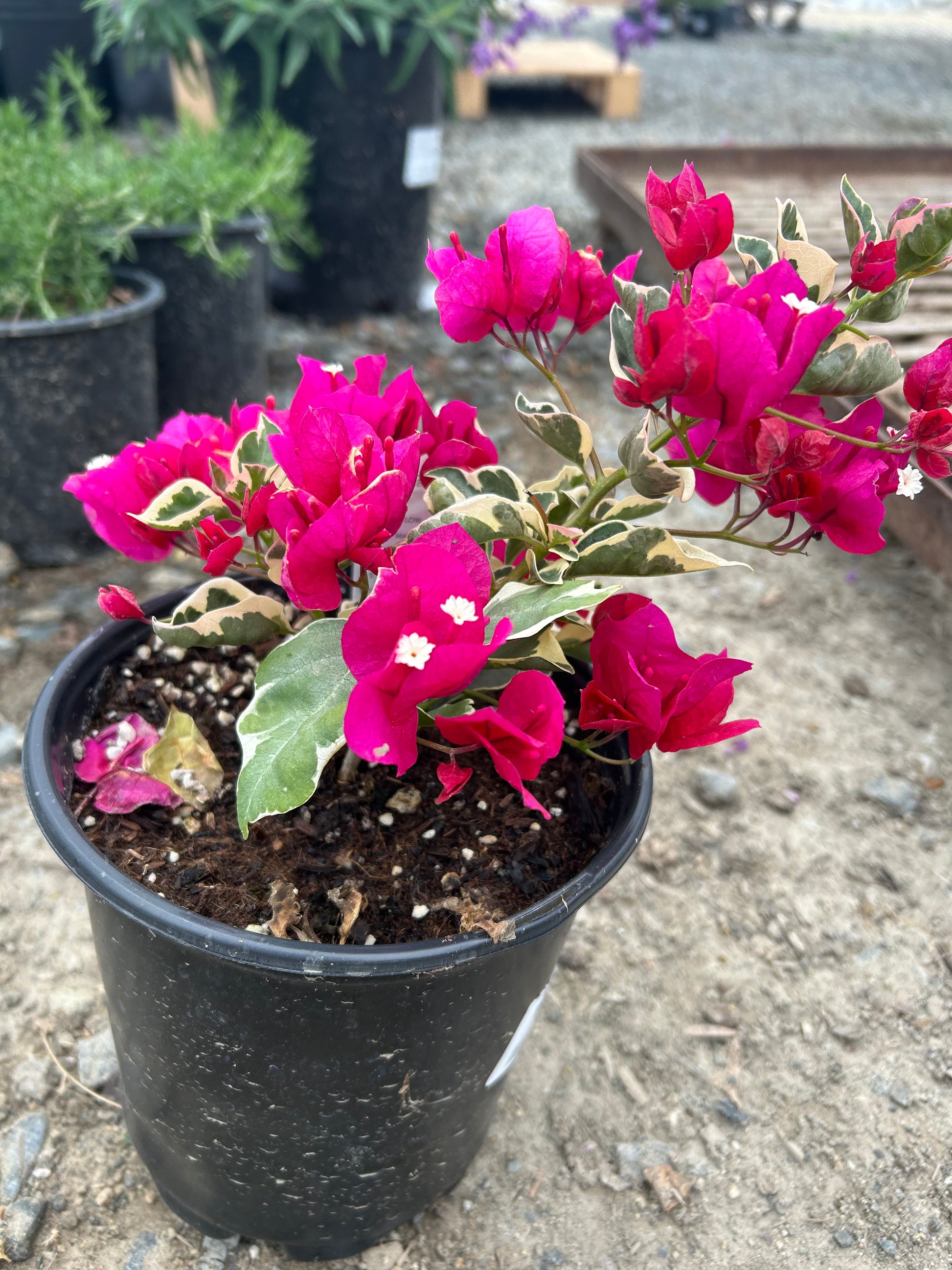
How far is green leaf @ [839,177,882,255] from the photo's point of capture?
66 cm

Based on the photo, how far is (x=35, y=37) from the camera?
13.8ft

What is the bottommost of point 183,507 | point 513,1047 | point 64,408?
point 513,1047

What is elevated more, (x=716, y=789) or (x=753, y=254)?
(x=753, y=254)

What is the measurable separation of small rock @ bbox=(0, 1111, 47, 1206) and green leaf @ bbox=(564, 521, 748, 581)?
86 centimetres

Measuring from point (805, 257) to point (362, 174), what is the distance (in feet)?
7.89

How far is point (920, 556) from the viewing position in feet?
5.39

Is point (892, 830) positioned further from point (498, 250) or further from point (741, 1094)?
point (498, 250)

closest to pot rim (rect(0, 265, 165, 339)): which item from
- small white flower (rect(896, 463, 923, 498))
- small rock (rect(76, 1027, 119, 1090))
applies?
small rock (rect(76, 1027, 119, 1090))

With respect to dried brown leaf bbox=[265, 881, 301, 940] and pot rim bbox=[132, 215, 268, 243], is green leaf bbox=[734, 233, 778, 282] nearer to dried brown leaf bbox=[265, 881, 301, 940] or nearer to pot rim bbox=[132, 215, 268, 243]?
dried brown leaf bbox=[265, 881, 301, 940]

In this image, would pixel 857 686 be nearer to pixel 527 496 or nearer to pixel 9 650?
pixel 527 496

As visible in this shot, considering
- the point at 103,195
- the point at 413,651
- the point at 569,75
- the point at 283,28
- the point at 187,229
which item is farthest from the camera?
the point at 569,75

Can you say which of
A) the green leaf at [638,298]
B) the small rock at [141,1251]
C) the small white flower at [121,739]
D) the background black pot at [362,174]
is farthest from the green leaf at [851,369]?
the background black pot at [362,174]

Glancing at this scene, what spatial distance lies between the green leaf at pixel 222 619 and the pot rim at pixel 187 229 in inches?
58.0

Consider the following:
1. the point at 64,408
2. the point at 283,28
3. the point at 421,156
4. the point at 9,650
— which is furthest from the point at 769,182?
the point at 9,650
